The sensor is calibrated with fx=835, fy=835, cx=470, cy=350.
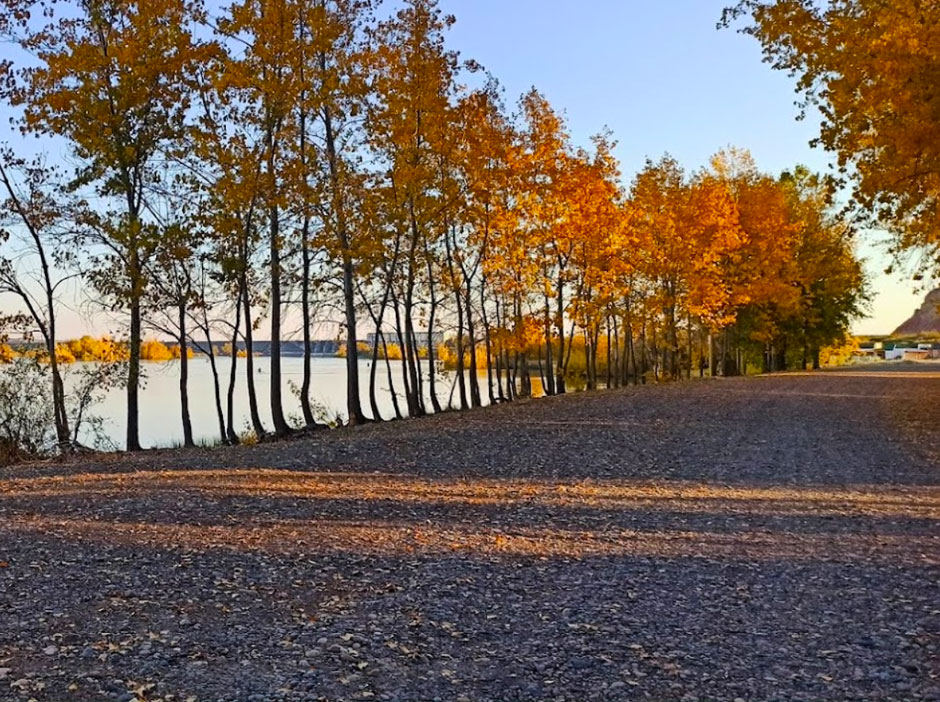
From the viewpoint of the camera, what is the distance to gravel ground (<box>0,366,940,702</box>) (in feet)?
12.9

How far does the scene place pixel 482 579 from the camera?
5656 millimetres

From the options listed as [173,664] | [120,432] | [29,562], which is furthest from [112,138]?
[173,664]

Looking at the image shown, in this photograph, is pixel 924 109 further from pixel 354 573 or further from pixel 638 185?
pixel 638 185

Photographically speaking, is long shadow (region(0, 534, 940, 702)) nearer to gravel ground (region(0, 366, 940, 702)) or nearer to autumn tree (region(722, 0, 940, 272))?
gravel ground (region(0, 366, 940, 702))

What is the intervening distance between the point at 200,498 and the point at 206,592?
3681mm

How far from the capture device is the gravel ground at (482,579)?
3928mm

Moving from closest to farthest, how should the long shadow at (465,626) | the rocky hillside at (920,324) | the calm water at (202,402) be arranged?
the long shadow at (465,626) → the calm water at (202,402) → the rocky hillside at (920,324)

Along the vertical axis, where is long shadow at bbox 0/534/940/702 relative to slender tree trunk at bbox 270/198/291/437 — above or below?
below

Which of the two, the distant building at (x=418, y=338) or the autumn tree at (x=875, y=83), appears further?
the distant building at (x=418, y=338)

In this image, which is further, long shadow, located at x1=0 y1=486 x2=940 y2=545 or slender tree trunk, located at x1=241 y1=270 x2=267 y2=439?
slender tree trunk, located at x1=241 y1=270 x2=267 y2=439

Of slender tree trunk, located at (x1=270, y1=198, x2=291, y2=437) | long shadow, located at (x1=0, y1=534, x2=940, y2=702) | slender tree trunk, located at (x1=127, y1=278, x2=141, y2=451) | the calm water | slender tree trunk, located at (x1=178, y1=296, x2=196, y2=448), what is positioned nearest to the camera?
long shadow, located at (x1=0, y1=534, x2=940, y2=702)

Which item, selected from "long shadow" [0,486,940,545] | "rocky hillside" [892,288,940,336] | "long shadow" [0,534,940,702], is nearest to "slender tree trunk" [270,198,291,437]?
"long shadow" [0,486,940,545]

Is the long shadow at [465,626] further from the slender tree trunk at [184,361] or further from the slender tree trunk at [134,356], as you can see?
the slender tree trunk at [184,361]

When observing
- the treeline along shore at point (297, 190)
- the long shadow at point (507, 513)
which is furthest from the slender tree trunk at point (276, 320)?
the long shadow at point (507, 513)
